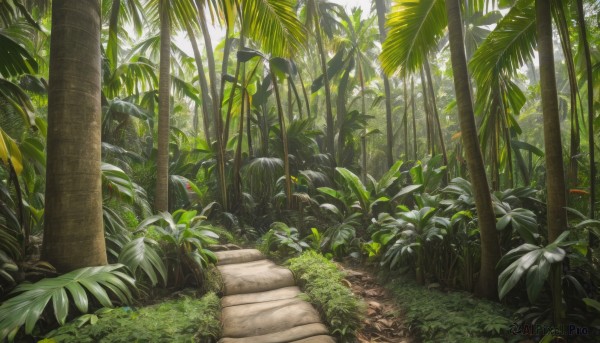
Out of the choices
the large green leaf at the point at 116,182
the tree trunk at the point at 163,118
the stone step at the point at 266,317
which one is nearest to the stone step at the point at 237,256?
the tree trunk at the point at 163,118

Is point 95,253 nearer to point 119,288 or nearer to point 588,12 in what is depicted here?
point 119,288

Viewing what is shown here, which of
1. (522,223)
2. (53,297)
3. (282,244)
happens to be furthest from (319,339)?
(282,244)

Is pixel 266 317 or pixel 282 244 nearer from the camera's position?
pixel 266 317

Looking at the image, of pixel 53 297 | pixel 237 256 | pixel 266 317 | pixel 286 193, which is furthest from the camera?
pixel 286 193

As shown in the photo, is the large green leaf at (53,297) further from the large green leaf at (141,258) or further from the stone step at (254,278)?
the stone step at (254,278)

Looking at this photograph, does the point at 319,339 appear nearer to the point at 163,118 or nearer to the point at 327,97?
the point at 163,118

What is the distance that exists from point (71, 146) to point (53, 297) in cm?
108

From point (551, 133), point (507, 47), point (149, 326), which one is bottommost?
point (149, 326)

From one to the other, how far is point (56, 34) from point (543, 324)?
14.2 feet

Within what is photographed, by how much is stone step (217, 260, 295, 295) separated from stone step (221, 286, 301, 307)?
87 millimetres

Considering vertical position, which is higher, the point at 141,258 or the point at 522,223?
the point at 522,223

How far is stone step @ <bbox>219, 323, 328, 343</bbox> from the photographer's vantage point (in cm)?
266

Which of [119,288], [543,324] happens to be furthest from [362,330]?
[119,288]

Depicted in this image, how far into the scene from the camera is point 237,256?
15.6ft
